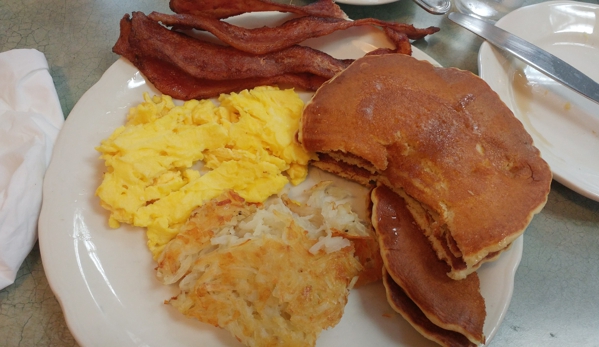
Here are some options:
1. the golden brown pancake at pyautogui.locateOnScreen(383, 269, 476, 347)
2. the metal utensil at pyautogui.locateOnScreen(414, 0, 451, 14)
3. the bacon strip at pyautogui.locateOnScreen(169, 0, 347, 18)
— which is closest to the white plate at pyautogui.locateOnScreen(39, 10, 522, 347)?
the golden brown pancake at pyautogui.locateOnScreen(383, 269, 476, 347)

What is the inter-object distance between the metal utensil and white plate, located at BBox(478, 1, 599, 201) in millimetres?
404

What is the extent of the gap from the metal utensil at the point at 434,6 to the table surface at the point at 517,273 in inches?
4.2

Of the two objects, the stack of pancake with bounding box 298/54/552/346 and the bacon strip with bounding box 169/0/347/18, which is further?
the bacon strip with bounding box 169/0/347/18

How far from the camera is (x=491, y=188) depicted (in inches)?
66.5

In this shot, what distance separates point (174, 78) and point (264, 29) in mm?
584

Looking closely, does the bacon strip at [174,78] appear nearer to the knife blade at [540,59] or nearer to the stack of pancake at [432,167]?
the stack of pancake at [432,167]

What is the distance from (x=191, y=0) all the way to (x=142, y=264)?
1.47 m

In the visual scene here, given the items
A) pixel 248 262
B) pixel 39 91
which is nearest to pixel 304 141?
pixel 248 262

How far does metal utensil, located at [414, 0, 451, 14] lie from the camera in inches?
106

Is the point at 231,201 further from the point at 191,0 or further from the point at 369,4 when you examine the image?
the point at 369,4

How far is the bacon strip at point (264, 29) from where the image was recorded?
2.13 m

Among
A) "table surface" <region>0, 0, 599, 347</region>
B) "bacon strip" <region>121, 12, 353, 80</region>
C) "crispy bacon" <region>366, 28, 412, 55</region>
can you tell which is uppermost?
"crispy bacon" <region>366, 28, 412, 55</region>

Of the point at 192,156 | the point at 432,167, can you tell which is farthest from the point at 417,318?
the point at 192,156

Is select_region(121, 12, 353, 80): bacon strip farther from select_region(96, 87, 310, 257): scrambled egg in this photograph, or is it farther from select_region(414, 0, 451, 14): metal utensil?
select_region(414, 0, 451, 14): metal utensil
